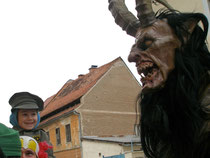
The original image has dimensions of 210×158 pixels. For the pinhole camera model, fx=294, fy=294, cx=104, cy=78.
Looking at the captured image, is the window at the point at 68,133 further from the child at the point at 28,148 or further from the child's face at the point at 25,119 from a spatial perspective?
the child at the point at 28,148

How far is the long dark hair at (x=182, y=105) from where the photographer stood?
1370 mm

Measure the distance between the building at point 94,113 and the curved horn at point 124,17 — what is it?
750 inches

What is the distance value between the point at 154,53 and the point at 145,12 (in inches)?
8.6

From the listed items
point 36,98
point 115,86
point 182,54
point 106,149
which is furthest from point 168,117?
point 115,86

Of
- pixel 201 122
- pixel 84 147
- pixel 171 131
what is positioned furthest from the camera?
pixel 84 147

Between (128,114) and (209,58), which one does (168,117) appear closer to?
(209,58)

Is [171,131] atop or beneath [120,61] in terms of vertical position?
beneath

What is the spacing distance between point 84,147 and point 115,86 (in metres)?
6.29

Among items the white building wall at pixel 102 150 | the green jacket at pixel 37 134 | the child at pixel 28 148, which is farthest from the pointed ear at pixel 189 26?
the white building wall at pixel 102 150

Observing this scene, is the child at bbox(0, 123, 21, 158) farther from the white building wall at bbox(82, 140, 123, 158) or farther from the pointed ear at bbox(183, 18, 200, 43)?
the white building wall at bbox(82, 140, 123, 158)

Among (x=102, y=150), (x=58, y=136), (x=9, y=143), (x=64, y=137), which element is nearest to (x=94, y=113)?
(x=64, y=137)

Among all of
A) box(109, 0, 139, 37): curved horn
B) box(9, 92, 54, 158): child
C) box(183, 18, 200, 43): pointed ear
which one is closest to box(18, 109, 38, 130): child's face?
box(9, 92, 54, 158): child

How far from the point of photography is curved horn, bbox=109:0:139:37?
5.51 ft

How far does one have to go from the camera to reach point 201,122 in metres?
1.35
